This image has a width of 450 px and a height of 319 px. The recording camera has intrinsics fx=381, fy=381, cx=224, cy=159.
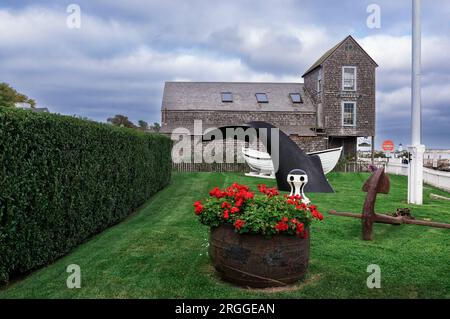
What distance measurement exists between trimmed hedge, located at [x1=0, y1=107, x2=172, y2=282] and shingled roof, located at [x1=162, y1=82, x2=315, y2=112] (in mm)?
23669

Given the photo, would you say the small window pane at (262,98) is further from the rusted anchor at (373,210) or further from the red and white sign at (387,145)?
the rusted anchor at (373,210)

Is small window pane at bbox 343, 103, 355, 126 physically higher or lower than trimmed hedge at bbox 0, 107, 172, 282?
higher

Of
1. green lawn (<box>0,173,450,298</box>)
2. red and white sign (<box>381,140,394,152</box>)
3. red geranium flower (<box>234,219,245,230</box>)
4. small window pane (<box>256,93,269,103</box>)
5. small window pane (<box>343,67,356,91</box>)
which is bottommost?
green lawn (<box>0,173,450,298</box>)

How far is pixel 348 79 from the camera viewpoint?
3284cm

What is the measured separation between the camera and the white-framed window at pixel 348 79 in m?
32.8

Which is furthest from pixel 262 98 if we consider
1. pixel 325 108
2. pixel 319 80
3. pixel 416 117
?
pixel 416 117

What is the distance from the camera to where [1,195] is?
4945 millimetres

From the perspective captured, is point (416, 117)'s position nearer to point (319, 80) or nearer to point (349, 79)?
point (349, 79)

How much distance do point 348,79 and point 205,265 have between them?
100 feet

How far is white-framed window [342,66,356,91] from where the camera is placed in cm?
3281

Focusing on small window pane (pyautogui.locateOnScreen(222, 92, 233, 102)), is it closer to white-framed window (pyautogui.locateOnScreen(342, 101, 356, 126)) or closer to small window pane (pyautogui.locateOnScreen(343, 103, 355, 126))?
white-framed window (pyautogui.locateOnScreen(342, 101, 356, 126))

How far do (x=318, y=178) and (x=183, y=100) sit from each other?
2234cm

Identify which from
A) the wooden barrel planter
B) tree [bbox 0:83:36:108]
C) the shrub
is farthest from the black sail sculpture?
tree [bbox 0:83:36:108]
